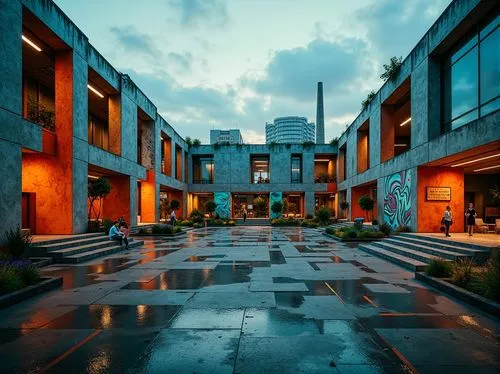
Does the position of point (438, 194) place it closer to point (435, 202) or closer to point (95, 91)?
point (435, 202)

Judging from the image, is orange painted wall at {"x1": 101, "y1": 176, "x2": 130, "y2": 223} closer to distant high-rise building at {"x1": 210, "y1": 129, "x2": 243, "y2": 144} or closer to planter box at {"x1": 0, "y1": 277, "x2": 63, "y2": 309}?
planter box at {"x1": 0, "y1": 277, "x2": 63, "y2": 309}

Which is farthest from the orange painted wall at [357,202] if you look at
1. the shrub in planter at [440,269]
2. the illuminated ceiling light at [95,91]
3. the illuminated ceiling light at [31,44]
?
the illuminated ceiling light at [31,44]

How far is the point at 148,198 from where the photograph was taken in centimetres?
2995

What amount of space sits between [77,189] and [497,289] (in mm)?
17097

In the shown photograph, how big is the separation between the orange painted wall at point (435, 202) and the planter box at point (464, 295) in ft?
32.7

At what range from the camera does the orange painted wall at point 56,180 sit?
16203 millimetres

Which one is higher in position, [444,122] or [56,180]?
[444,122]

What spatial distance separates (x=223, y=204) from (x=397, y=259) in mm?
33355

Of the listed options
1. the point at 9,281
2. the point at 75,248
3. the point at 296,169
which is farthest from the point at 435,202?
the point at 296,169

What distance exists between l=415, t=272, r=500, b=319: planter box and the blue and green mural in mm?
35524

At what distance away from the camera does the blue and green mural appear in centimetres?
4362

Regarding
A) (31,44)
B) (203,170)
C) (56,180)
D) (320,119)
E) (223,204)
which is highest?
(320,119)

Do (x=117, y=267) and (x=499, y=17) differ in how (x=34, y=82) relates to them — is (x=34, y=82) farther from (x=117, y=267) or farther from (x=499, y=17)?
(x=499, y=17)

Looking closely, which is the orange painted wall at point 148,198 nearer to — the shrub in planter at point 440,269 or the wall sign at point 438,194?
the wall sign at point 438,194
